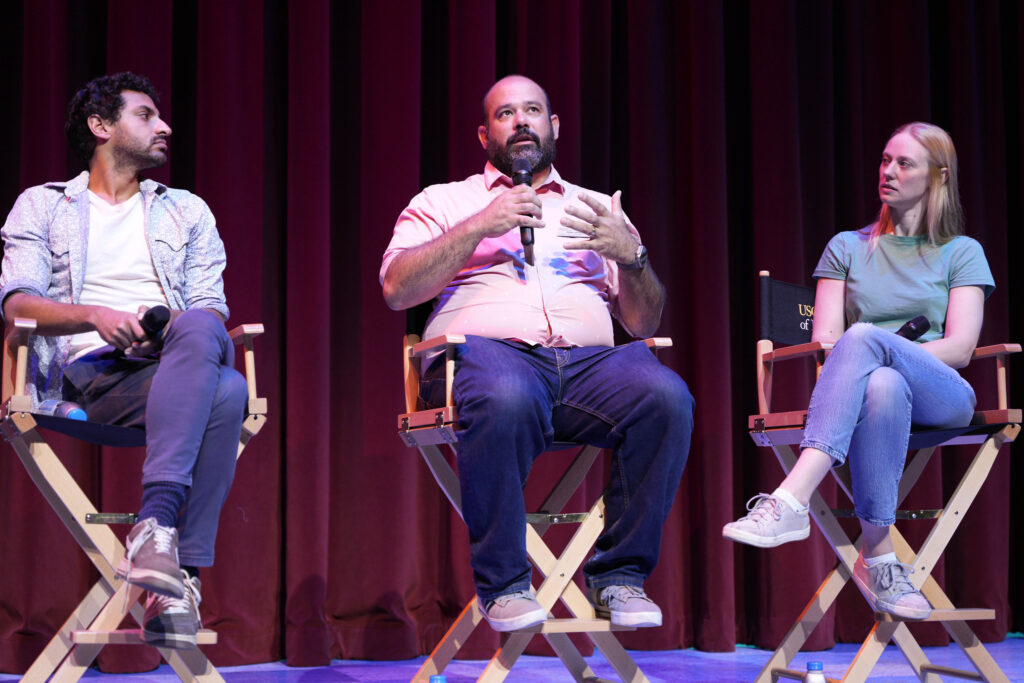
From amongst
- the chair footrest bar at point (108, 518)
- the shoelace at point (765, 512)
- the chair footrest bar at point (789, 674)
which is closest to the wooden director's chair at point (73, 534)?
the chair footrest bar at point (108, 518)

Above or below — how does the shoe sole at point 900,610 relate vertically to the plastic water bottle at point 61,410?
below

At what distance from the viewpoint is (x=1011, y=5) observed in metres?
4.13

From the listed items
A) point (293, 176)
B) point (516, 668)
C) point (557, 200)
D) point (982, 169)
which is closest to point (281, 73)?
point (293, 176)

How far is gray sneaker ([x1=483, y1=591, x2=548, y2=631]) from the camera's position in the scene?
208 centimetres

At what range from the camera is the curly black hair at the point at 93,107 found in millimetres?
2742

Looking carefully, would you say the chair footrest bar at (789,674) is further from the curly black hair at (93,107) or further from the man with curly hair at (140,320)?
the curly black hair at (93,107)

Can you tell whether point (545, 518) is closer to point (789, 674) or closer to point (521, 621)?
point (521, 621)

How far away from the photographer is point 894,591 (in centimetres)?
240

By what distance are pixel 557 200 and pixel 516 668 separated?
1.40m

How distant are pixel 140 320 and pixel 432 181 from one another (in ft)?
5.05

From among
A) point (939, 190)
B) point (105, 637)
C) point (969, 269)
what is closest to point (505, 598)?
point (105, 637)

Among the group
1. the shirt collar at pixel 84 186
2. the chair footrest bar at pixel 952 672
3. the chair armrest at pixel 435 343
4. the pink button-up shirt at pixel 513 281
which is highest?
the shirt collar at pixel 84 186

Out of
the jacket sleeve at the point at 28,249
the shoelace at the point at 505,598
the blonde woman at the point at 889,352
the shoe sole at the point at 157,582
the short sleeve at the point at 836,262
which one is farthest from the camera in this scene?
the short sleeve at the point at 836,262

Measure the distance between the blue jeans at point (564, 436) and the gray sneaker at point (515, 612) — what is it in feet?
0.07
